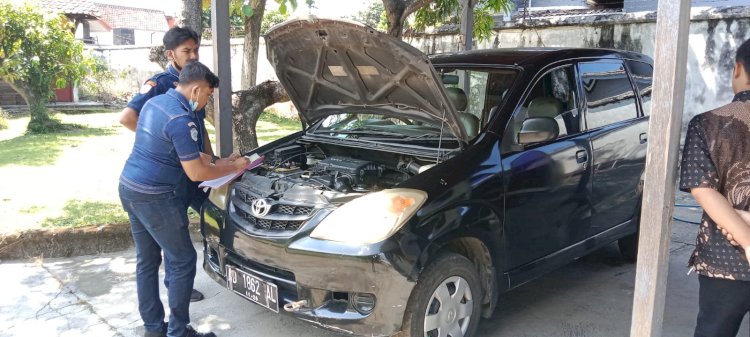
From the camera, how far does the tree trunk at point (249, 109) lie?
6098mm

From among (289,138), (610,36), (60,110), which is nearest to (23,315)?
(289,138)

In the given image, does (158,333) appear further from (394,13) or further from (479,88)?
(394,13)

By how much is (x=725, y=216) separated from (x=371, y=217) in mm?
1495

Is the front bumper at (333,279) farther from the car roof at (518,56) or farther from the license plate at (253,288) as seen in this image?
the car roof at (518,56)

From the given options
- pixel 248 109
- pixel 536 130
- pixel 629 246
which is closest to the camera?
Result: pixel 536 130

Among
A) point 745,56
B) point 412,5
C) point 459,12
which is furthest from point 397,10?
point 745,56

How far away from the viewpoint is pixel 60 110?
53.3 feet

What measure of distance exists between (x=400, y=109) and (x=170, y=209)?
61.4 inches

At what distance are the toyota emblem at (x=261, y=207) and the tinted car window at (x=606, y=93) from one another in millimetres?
2236

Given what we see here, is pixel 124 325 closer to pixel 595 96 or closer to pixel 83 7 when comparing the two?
pixel 595 96

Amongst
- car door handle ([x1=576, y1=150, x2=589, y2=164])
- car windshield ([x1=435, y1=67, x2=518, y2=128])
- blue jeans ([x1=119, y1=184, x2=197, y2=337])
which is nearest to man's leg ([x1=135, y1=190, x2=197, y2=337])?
blue jeans ([x1=119, y1=184, x2=197, y2=337])

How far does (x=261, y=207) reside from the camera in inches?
129

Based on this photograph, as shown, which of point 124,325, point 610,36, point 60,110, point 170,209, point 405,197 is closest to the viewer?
point 405,197

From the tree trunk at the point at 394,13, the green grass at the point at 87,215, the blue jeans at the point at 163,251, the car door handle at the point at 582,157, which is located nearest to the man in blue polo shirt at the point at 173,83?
the blue jeans at the point at 163,251
